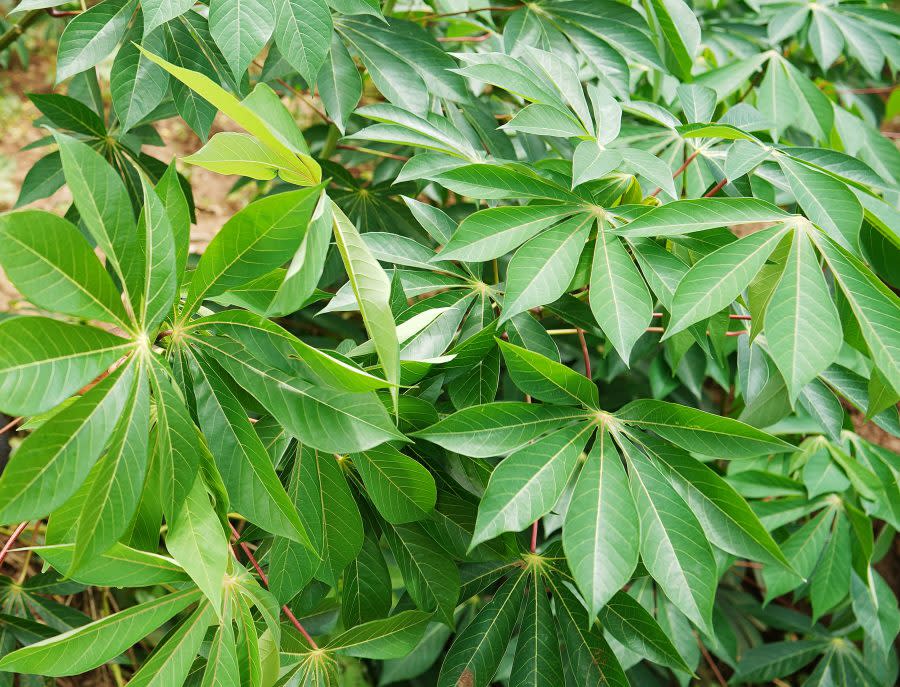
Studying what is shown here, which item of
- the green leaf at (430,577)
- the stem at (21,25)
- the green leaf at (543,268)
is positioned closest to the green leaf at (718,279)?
the green leaf at (543,268)

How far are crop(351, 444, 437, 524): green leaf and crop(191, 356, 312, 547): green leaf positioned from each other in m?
0.10

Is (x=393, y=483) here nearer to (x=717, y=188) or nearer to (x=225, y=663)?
(x=225, y=663)

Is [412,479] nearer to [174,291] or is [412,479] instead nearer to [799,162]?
[174,291]

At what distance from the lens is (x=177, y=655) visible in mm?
636

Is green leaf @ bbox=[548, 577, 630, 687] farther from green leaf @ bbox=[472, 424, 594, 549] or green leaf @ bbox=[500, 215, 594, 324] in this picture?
green leaf @ bbox=[500, 215, 594, 324]

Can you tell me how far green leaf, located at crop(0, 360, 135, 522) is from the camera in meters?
0.48

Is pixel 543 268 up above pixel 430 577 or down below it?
above

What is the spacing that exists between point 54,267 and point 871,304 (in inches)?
27.0

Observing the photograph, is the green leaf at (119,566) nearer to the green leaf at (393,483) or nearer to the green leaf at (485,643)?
the green leaf at (393,483)

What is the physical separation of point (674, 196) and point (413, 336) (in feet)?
0.99

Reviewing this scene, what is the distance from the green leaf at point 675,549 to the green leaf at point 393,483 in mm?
200


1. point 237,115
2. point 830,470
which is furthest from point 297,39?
point 830,470

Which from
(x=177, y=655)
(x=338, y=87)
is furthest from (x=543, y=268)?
(x=177, y=655)

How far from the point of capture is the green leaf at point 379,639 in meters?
0.73
